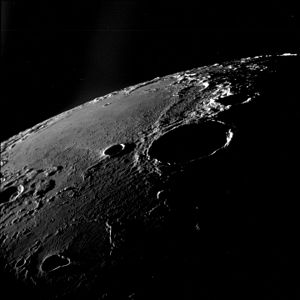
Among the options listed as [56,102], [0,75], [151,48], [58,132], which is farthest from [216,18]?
[58,132]

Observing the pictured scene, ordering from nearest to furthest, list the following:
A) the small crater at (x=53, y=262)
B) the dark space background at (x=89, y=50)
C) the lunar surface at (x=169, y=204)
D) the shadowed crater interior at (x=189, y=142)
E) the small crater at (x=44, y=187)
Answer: the lunar surface at (x=169, y=204) < the small crater at (x=53, y=262) < the shadowed crater interior at (x=189, y=142) < the small crater at (x=44, y=187) < the dark space background at (x=89, y=50)

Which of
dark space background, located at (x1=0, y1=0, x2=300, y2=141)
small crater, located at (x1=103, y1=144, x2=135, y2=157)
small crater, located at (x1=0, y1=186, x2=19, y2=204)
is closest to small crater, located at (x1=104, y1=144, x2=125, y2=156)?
small crater, located at (x1=103, y1=144, x2=135, y2=157)

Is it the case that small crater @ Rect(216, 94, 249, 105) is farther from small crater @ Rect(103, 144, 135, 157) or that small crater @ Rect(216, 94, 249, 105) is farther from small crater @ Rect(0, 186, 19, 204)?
small crater @ Rect(0, 186, 19, 204)

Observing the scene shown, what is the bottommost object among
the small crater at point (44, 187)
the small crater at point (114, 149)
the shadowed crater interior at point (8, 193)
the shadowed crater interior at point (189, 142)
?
the shadowed crater interior at point (8, 193)

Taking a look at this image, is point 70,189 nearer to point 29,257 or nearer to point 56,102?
point 29,257

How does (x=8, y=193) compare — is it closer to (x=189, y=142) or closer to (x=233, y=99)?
(x=189, y=142)

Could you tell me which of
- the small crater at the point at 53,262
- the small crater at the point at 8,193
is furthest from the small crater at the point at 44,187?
the small crater at the point at 53,262

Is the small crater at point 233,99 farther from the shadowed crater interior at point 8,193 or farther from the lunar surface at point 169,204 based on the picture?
the shadowed crater interior at point 8,193
